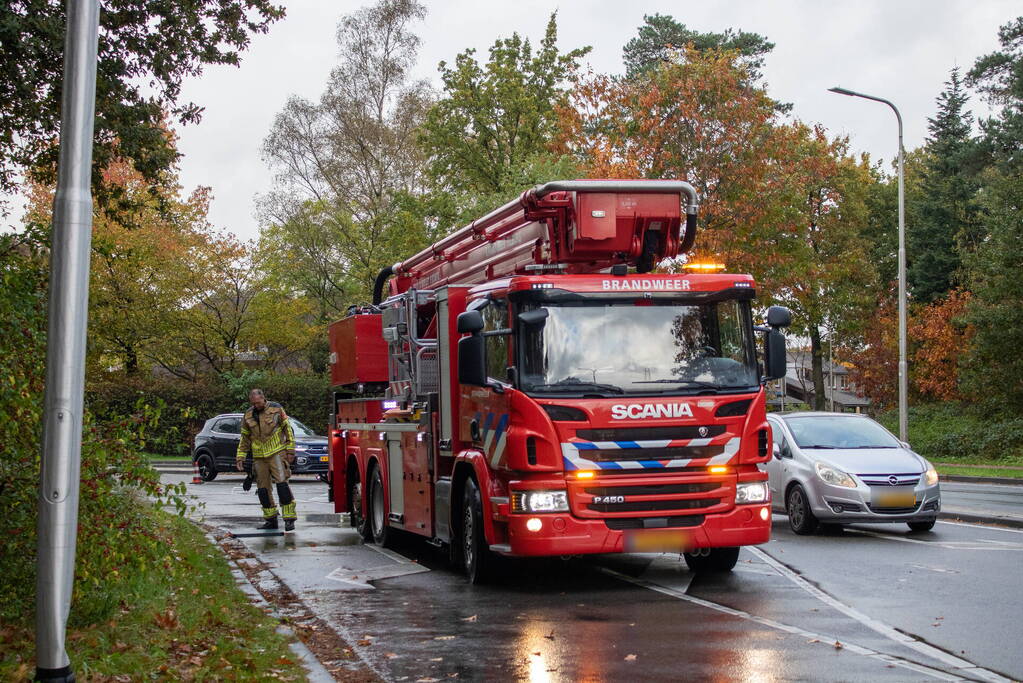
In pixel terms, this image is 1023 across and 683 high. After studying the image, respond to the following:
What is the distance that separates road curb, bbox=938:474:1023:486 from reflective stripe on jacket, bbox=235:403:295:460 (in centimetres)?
1724

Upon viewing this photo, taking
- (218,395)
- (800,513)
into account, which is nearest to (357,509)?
(800,513)

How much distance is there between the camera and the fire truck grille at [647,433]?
34.6ft

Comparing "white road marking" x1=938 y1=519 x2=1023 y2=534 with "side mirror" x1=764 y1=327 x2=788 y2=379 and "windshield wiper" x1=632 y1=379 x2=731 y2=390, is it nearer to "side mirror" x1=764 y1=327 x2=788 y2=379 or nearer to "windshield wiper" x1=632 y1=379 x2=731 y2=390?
"side mirror" x1=764 y1=327 x2=788 y2=379

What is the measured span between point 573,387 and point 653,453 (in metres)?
0.87

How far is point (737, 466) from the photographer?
36.0ft

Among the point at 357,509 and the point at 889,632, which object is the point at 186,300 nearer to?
the point at 357,509

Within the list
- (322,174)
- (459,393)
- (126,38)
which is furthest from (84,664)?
(322,174)

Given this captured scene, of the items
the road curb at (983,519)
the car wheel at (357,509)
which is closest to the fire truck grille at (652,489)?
the car wheel at (357,509)

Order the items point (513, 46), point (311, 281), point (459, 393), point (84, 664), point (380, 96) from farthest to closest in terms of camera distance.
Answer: point (380, 96)
point (311, 281)
point (513, 46)
point (459, 393)
point (84, 664)

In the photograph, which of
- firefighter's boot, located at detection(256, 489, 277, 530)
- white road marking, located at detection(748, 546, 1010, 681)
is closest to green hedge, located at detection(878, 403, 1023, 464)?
firefighter's boot, located at detection(256, 489, 277, 530)

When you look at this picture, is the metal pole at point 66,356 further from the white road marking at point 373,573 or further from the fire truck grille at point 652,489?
the white road marking at point 373,573

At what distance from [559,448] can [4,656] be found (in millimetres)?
4739

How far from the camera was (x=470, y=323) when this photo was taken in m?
10.9

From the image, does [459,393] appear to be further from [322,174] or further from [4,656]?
[322,174]
